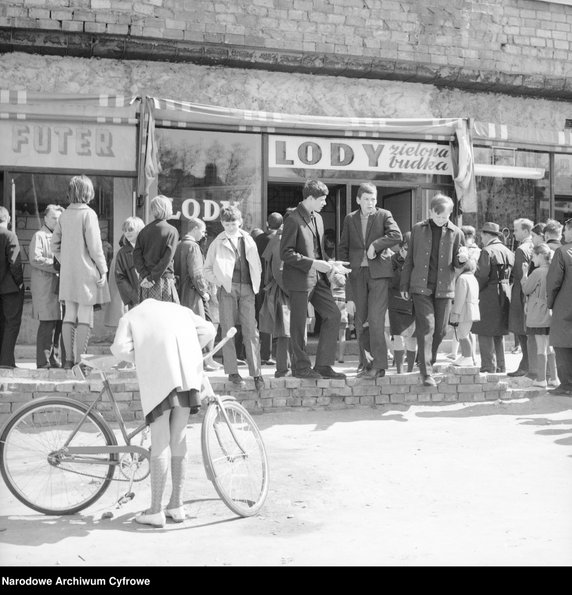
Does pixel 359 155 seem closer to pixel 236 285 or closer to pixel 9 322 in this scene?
pixel 236 285

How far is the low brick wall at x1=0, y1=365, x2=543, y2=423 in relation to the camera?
828cm

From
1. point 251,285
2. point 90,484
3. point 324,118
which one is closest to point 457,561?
point 90,484

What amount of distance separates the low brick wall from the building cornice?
4933 mm

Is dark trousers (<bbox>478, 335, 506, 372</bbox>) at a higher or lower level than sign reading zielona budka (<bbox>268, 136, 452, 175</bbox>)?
lower

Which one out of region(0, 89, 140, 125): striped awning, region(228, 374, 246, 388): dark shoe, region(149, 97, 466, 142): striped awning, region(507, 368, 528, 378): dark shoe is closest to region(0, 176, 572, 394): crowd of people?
region(228, 374, 246, 388): dark shoe

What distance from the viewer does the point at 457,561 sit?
15.3 ft

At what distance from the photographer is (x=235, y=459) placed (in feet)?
18.8

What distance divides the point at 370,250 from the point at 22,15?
6113 millimetres

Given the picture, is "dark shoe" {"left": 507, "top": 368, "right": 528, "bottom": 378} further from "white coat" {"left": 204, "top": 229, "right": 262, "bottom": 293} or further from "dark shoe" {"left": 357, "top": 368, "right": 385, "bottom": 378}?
"white coat" {"left": 204, "top": 229, "right": 262, "bottom": 293}

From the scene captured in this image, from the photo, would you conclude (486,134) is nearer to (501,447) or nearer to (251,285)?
(251,285)

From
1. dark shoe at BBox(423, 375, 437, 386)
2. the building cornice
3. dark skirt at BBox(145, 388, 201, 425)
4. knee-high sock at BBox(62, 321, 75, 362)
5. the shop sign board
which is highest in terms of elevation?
the building cornice

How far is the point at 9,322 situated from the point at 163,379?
4377mm

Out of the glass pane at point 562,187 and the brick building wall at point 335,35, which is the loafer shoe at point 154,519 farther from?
the glass pane at point 562,187

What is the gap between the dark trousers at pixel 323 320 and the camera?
28.5ft
